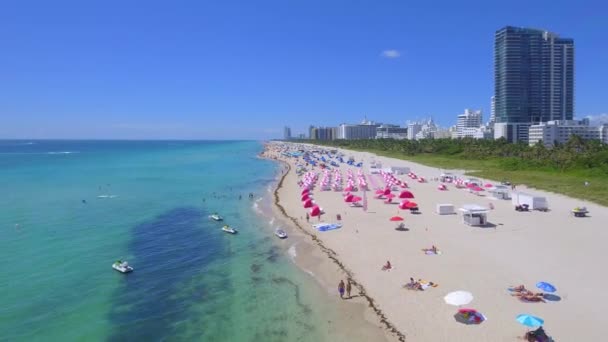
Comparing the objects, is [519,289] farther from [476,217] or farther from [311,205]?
[311,205]

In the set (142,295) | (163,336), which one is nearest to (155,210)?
(142,295)

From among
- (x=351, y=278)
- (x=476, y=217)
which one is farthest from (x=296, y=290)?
(x=476, y=217)

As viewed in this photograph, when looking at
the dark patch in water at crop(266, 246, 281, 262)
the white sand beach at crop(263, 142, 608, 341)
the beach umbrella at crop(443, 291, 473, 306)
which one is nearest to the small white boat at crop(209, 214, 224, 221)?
the white sand beach at crop(263, 142, 608, 341)

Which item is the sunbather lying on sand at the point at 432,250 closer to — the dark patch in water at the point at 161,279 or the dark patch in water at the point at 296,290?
the dark patch in water at the point at 296,290

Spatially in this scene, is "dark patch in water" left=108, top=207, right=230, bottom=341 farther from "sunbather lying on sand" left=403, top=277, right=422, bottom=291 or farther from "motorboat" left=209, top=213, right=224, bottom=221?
"sunbather lying on sand" left=403, top=277, right=422, bottom=291

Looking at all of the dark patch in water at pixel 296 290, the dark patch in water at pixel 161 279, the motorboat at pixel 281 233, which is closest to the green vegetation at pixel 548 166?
the motorboat at pixel 281 233

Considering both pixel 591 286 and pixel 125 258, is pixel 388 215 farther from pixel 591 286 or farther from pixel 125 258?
pixel 125 258
